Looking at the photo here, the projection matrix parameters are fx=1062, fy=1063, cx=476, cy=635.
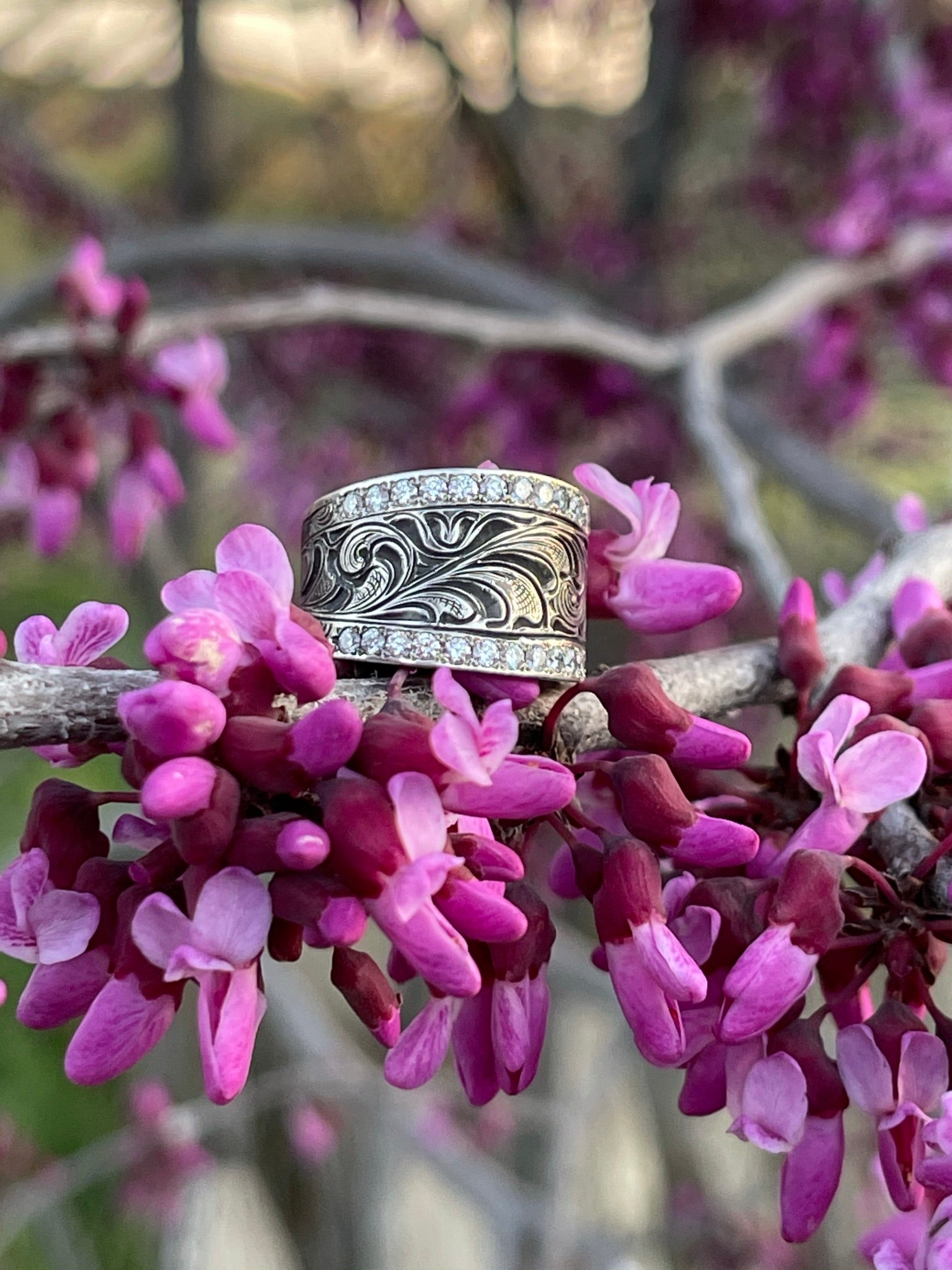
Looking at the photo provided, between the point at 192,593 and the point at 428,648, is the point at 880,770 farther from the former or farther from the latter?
the point at 192,593

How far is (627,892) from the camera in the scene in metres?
0.48

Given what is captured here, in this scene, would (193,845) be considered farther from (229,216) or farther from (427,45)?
(229,216)

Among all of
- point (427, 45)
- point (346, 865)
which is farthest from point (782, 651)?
point (427, 45)

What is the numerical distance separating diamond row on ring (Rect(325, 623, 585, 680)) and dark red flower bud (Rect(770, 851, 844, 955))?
0.15 metres

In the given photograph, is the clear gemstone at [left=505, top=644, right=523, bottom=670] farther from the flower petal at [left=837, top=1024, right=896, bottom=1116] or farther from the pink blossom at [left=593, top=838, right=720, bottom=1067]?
the flower petal at [left=837, top=1024, right=896, bottom=1116]

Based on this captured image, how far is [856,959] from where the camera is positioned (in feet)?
1.80

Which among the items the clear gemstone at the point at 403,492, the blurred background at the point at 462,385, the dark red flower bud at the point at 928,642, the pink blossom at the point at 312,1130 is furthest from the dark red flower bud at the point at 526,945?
the pink blossom at the point at 312,1130

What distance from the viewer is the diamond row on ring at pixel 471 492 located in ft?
1.81

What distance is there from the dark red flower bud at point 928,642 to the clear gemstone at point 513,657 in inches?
11.4

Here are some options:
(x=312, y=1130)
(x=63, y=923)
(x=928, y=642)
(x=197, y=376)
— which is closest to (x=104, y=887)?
(x=63, y=923)

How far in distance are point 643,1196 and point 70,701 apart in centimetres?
400

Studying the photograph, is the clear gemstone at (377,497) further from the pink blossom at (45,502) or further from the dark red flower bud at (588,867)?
the pink blossom at (45,502)

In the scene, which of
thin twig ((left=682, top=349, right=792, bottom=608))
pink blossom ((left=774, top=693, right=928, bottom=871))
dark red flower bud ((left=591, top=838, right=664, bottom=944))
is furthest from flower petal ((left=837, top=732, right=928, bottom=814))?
thin twig ((left=682, top=349, right=792, bottom=608))

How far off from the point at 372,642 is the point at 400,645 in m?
0.02
